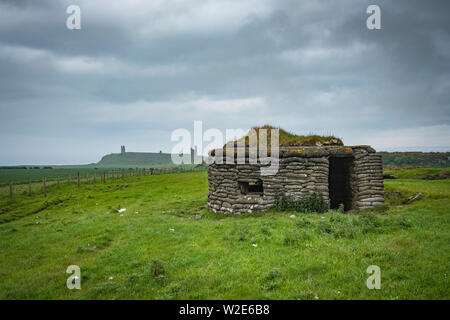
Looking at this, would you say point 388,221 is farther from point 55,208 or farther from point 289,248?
point 55,208

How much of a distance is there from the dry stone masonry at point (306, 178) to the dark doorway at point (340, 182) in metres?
0.27

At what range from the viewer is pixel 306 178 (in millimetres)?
11664

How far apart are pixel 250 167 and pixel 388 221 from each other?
19.3 feet

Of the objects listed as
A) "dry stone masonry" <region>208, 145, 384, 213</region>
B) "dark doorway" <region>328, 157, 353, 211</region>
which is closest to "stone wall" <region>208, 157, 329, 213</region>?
"dry stone masonry" <region>208, 145, 384, 213</region>

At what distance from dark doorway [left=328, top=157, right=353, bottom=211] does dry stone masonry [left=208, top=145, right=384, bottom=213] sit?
27cm

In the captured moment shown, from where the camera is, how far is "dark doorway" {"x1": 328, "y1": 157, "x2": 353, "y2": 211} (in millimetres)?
13086

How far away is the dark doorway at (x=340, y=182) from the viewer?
13086mm

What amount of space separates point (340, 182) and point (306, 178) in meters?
3.60

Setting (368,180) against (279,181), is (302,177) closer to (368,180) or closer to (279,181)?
(279,181)

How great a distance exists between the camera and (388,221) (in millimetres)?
8391
